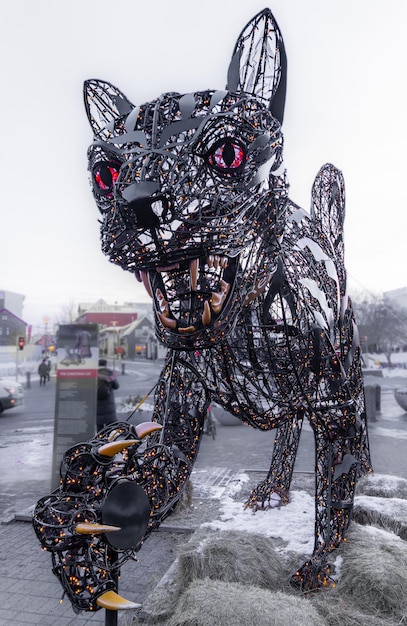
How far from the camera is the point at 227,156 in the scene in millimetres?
2682

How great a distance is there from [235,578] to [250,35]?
4.04 metres

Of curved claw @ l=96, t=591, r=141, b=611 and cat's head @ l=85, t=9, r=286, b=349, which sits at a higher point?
cat's head @ l=85, t=9, r=286, b=349

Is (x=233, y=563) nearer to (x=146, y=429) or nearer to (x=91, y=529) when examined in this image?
(x=146, y=429)

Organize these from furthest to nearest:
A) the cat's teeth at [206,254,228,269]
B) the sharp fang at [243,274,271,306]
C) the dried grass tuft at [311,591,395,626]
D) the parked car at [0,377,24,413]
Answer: the parked car at [0,377,24,413] < the dried grass tuft at [311,591,395,626] < the sharp fang at [243,274,271,306] < the cat's teeth at [206,254,228,269]

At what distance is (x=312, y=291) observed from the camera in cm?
383

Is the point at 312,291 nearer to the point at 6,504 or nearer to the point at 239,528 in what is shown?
the point at 239,528

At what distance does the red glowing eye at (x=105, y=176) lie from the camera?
2820 millimetres

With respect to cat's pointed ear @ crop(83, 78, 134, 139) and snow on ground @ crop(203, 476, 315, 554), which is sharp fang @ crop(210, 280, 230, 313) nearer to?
cat's pointed ear @ crop(83, 78, 134, 139)

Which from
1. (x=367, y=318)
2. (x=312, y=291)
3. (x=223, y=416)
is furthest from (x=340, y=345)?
(x=367, y=318)

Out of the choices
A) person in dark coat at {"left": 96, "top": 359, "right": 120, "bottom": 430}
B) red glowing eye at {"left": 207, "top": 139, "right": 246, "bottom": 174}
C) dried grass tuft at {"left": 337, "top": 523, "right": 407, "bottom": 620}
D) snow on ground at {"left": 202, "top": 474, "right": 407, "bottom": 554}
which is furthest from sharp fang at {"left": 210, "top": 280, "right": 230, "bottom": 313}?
person in dark coat at {"left": 96, "top": 359, "right": 120, "bottom": 430}

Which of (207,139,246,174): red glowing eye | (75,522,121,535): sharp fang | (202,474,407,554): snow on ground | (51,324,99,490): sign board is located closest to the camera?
(75,522,121,535): sharp fang

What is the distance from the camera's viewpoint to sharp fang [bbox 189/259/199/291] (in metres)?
2.72

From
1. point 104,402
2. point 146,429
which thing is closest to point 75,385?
point 104,402

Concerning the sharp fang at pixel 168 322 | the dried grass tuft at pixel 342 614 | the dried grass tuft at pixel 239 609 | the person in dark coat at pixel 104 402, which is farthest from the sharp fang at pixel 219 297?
the person in dark coat at pixel 104 402
